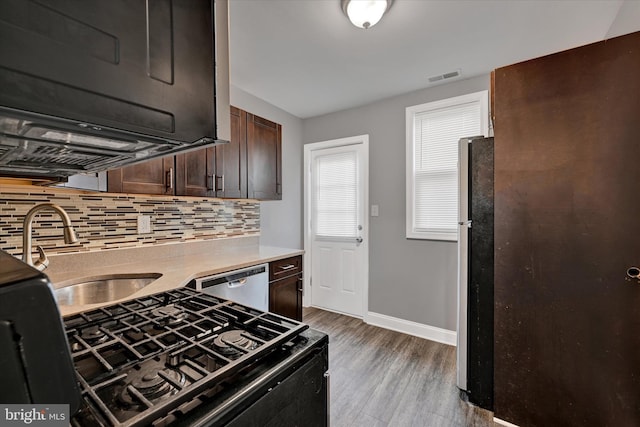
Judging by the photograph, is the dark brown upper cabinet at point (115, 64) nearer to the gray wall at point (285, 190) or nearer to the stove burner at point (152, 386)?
the stove burner at point (152, 386)

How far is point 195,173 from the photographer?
2.09 m

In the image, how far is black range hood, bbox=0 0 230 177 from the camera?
35 cm

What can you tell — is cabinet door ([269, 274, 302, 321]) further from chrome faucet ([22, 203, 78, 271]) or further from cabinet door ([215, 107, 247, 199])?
chrome faucet ([22, 203, 78, 271])

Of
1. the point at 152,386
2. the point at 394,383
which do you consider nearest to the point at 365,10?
the point at 152,386

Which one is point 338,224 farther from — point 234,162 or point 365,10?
point 365,10

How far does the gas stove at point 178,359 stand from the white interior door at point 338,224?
246cm

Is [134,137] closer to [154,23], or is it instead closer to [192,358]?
[154,23]

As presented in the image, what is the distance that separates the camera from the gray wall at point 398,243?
8.99 ft

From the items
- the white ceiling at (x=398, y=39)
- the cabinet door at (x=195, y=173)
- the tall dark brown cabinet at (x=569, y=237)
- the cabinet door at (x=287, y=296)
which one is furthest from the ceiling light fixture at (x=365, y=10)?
the cabinet door at (x=287, y=296)

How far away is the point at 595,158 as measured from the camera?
4.62 ft

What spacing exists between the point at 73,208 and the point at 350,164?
2591 mm

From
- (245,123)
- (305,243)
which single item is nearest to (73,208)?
(245,123)

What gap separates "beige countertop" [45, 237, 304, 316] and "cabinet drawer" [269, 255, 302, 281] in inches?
1.9

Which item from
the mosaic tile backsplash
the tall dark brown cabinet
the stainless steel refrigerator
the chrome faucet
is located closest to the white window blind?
the mosaic tile backsplash
